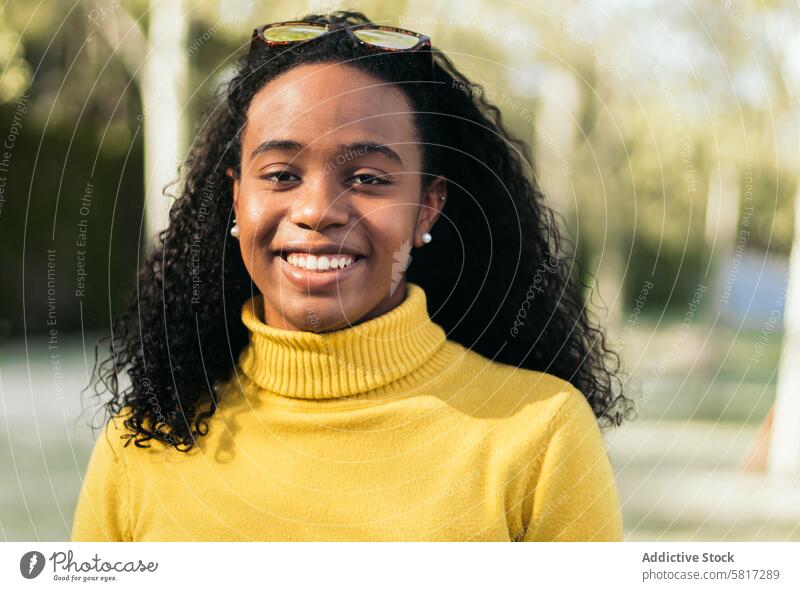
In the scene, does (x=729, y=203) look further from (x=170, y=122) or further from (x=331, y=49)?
(x=331, y=49)

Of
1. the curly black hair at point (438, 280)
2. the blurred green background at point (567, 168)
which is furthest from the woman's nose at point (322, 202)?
the blurred green background at point (567, 168)

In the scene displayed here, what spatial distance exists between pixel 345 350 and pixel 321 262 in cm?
17

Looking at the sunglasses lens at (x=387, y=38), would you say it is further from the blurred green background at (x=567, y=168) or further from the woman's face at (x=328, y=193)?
the blurred green background at (x=567, y=168)

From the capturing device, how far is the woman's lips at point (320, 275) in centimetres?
172

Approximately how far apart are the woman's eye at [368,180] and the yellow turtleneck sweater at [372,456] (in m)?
0.24

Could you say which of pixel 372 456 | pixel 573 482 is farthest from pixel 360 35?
pixel 573 482

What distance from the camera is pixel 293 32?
172 cm

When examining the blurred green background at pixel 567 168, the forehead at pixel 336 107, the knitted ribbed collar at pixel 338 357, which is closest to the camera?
the forehead at pixel 336 107

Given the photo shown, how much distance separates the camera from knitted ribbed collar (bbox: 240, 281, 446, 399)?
5.78 ft

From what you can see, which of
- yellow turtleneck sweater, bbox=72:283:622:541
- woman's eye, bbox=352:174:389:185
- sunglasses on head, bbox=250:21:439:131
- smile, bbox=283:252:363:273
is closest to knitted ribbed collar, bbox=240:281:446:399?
yellow turtleneck sweater, bbox=72:283:622:541

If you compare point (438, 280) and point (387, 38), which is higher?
point (387, 38)

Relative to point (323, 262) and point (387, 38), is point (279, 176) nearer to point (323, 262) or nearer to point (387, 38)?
point (323, 262)

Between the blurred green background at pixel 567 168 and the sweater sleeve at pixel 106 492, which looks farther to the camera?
the blurred green background at pixel 567 168

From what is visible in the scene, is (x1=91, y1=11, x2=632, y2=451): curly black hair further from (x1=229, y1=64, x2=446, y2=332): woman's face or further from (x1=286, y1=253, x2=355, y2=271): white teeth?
(x1=286, y1=253, x2=355, y2=271): white teeth
